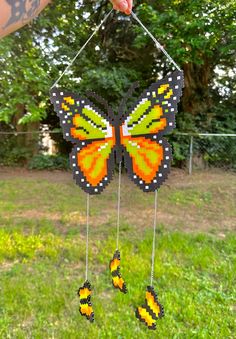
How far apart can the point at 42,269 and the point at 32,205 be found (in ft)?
5.74

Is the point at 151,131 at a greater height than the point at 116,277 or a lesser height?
greater

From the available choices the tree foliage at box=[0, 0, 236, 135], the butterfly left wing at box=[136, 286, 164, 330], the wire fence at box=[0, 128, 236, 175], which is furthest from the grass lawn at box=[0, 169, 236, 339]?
the wire fence at box=[0, 128, 236, 175]

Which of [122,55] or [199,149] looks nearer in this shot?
[122,55]

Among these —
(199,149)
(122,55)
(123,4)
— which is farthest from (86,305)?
(122,55)

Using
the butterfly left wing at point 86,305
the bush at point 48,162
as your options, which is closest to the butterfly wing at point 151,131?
the butterfly left wing at point 86,305

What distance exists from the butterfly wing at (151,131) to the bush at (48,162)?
522cm

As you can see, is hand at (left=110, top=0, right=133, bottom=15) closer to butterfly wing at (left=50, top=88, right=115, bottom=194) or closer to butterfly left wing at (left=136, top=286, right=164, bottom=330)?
butterfly wing at (left=50, top=88, right=115, bottom=194)

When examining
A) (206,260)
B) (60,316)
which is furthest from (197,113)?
(60,316)

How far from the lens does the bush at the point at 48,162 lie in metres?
6.30

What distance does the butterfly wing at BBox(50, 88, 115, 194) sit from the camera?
116cm

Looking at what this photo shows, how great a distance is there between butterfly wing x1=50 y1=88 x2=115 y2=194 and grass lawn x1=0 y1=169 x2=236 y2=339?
955 millimetres

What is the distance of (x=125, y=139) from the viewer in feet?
3.75

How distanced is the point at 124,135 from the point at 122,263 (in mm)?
1477

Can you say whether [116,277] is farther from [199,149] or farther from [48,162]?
[48,162]
